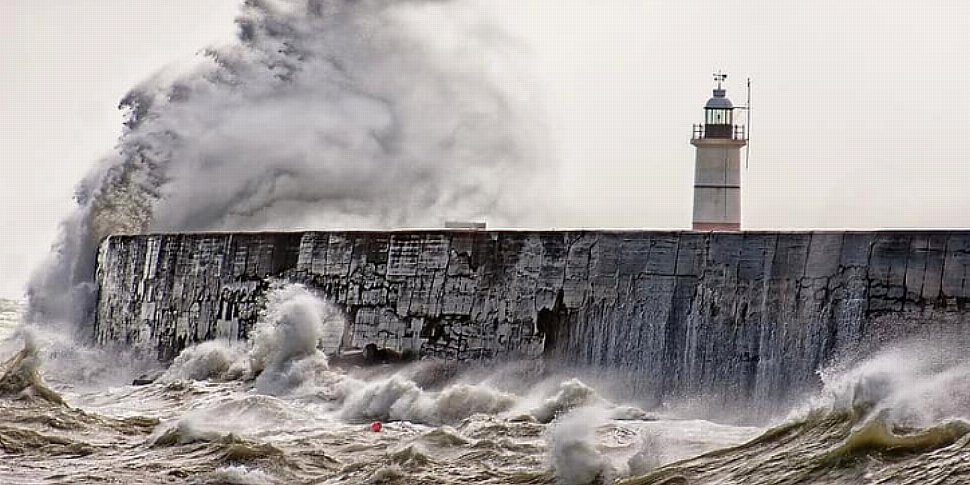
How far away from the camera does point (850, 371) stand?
15.2 m

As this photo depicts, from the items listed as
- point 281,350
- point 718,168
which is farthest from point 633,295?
point 718,168

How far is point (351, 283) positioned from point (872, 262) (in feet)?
26.5

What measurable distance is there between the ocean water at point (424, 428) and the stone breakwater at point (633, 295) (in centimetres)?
36

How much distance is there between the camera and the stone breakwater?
15703 mm

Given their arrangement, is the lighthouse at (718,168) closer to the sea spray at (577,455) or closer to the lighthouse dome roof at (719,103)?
the lighthouse dome roof at (719,103)

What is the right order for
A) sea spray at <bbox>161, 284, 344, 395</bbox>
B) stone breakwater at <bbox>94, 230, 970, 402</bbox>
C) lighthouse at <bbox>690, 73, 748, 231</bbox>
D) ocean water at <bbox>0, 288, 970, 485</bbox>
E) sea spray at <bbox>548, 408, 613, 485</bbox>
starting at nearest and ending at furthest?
ocean water at <bbox>0, 288, 970, 485</bbox>
sea spray at <bbox>548, 408, 613, 485</bbox>
stone breakwater at <bbox>94, 230, 970, 402</bbox>
sea spray at <bbox>161, 284, 344, 395</bbox>
lighthouse at <bbox>690, 73, 748, 231</bbox>

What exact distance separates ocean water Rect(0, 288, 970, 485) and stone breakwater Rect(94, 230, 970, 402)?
0.36 meters

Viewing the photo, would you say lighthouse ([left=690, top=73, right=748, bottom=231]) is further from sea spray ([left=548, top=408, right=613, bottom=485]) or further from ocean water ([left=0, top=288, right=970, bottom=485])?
sea spray ([left=548, top=408, right=613, bottom=485])

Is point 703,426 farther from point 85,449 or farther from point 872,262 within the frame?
point 85,449

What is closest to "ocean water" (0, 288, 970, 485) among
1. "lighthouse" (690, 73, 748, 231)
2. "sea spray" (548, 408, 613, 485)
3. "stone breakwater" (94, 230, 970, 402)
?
"sea spray" (548, 408, 613, 485)

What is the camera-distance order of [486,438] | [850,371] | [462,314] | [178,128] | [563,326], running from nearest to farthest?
[850,371] < [486,438] < [563,326] < [462,314] < [178,128]

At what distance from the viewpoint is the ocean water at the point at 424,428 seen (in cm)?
1273

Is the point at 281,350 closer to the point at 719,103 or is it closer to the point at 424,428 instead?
the point at 424,428

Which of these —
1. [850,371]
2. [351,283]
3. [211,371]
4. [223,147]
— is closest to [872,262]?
[850,371]
